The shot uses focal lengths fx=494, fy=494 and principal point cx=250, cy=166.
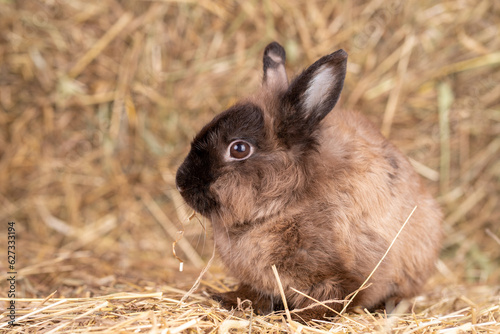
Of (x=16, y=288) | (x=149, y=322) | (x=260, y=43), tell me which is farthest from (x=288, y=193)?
(x=260, y=43)

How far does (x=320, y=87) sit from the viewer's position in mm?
2404

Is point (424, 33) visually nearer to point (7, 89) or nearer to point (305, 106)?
point (305, 106)

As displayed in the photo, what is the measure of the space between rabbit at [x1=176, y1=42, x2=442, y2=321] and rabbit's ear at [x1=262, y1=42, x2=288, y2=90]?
288 millimetres

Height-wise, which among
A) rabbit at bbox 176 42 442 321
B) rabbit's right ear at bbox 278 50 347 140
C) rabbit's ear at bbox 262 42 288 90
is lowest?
rabbit at bbox 176 42 442 321

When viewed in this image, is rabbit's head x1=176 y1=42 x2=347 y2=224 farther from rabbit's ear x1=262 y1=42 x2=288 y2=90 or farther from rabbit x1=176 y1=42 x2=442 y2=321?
rabbit's ear x1=262 y1=42 x2=288 y2=90

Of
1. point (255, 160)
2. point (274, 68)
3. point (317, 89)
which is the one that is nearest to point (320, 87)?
point (317, 89)

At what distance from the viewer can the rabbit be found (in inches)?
95.8

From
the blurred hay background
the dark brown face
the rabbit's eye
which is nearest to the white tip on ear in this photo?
the dark brown face

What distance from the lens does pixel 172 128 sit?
4.46 meters

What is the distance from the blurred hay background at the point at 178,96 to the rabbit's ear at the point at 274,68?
142 cm

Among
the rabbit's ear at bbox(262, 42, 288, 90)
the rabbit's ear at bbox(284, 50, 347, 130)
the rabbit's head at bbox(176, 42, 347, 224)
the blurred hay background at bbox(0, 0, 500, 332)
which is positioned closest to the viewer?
the rabbit's ear at bbox(284, 50, 347, 130)

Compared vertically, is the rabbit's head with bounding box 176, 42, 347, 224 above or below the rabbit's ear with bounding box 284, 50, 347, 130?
below

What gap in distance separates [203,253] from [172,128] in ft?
3.79

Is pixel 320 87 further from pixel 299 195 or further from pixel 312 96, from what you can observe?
pixel 299 195
